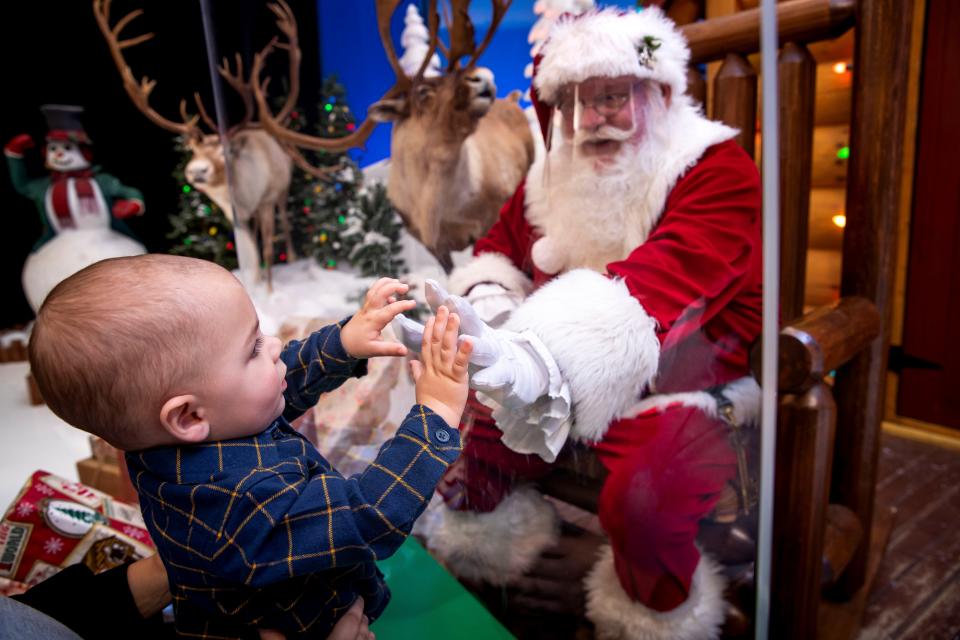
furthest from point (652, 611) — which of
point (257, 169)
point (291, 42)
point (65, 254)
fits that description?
point (65, 254)

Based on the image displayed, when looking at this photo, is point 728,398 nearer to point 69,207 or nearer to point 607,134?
point 607,134

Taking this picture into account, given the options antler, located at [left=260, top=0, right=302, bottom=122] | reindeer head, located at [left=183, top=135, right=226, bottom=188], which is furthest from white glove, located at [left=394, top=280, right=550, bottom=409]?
reindeer head, located at [left=183, top=135, right=226, bottom=188]

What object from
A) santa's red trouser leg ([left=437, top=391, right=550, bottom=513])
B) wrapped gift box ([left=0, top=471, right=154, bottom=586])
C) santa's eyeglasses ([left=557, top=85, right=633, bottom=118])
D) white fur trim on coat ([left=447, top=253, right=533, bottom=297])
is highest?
santa's eyeglasses ([left=557, top=85, right=633, bottom=118])

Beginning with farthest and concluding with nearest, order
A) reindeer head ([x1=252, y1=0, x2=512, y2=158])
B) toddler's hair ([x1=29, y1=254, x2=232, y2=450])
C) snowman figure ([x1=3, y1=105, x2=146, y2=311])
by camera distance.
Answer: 1. snowman figure ([x1=3, y1=105, x2=146, y2=311])
2. reindeer head ([x1=252, y1=0, x2=512, y2=158])
3. toddler's hair ([x1=29, y1=254, x2=232, y2=450])

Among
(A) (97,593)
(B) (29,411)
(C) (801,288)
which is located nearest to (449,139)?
(C) (801,288)

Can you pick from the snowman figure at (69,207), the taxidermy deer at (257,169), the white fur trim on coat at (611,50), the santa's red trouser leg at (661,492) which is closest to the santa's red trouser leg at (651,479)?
the santa's red trouser leg at (661,492)

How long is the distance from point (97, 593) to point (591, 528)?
585mm

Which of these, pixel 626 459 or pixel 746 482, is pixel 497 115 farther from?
pixel 746 482

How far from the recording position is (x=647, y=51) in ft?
2.08

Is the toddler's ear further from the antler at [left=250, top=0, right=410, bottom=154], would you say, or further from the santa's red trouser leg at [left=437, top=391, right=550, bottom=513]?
the antler at [left=250, top=0, right=410, bottom=154]

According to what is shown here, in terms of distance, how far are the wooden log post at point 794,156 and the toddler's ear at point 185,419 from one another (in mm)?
707

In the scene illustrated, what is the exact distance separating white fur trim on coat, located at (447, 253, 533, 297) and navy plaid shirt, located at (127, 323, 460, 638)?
21 centimetres

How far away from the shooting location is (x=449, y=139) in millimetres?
799

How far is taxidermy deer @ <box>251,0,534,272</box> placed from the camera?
74 cm
